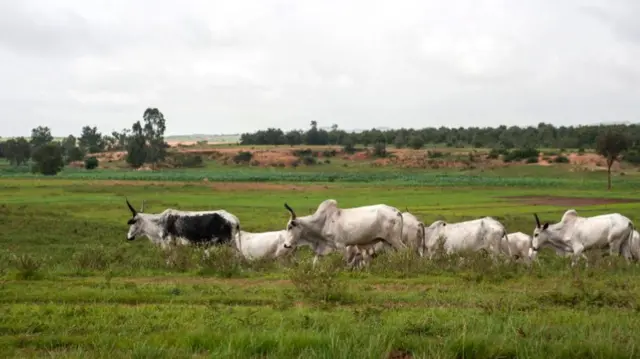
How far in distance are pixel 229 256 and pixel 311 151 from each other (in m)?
103

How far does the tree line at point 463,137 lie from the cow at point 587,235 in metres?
77.1

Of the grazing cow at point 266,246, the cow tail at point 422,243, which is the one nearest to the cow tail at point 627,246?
the cow tail at point 422,243

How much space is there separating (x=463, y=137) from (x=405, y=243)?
11797 cm

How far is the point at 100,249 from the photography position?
51.3 feet

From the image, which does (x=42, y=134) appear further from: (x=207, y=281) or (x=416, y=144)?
(x=207, y=281)

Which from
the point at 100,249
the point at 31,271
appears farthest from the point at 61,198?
the point at 31,271

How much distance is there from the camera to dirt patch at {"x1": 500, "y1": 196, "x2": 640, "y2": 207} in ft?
132

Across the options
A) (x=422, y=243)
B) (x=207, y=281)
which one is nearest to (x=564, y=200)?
(x=422, y=243)

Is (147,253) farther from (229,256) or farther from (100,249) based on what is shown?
(229,256)

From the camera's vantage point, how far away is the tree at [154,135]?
110312 mm

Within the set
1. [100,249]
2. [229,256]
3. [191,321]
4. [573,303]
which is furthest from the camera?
[100,249]

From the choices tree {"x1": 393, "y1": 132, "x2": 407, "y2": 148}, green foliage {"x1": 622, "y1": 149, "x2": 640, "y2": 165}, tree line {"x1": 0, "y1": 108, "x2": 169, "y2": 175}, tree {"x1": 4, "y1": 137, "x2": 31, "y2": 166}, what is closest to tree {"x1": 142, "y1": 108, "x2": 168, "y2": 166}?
tree line {"x1": 0, "y1": 108, "x2": 169, "y2": 175}

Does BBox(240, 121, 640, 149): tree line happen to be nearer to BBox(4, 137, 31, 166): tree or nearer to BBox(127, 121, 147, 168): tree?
BBox(127, 121, 147, 168): tree

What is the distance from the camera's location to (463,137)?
13400 centimetres
